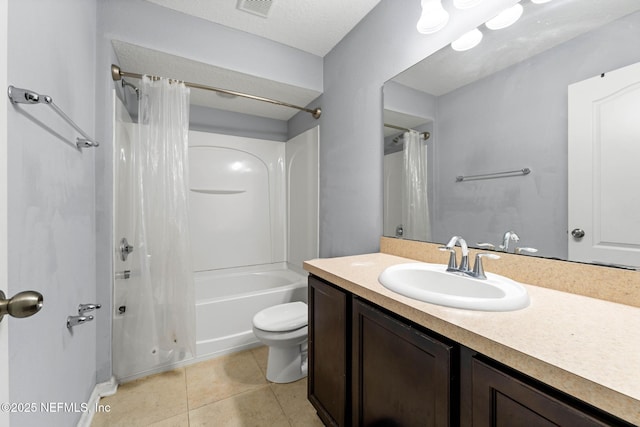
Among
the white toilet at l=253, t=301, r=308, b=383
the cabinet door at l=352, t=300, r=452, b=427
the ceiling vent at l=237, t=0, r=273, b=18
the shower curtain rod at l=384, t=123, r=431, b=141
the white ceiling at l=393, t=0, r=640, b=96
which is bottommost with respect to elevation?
the white toilet at l=253, t=301, r=308, b=383

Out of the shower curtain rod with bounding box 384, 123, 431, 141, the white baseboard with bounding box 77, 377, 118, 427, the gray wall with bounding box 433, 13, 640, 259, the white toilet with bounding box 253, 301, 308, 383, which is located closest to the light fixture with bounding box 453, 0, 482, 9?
the gray wall with bounding box 433, 13, 640, 259

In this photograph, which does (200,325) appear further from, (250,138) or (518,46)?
(518,46)

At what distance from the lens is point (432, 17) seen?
129 centimetres

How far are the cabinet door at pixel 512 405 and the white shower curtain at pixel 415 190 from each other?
90cm

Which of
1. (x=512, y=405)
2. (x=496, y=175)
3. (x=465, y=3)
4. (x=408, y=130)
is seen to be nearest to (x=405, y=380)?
(x=512, y=405)

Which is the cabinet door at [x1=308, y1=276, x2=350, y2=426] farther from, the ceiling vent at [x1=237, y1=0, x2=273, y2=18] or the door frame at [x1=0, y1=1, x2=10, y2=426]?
the ceiling vent at [x1=237, y1=0, x2=273, y2=18]

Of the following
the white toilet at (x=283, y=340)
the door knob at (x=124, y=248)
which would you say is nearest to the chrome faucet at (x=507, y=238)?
the white toilet at (x=283, y=340)

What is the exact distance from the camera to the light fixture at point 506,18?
→ 1.05 m

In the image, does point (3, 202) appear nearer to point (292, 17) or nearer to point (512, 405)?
point (512, 405)

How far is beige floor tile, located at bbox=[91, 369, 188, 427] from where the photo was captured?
1.39 meters

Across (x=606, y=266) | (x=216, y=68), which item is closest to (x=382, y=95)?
(x=216, y=68)

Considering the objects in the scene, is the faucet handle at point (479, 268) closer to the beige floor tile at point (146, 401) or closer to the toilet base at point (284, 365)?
the toilet base at point (284, 365)

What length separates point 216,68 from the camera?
1.89m

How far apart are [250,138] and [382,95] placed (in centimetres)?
172
